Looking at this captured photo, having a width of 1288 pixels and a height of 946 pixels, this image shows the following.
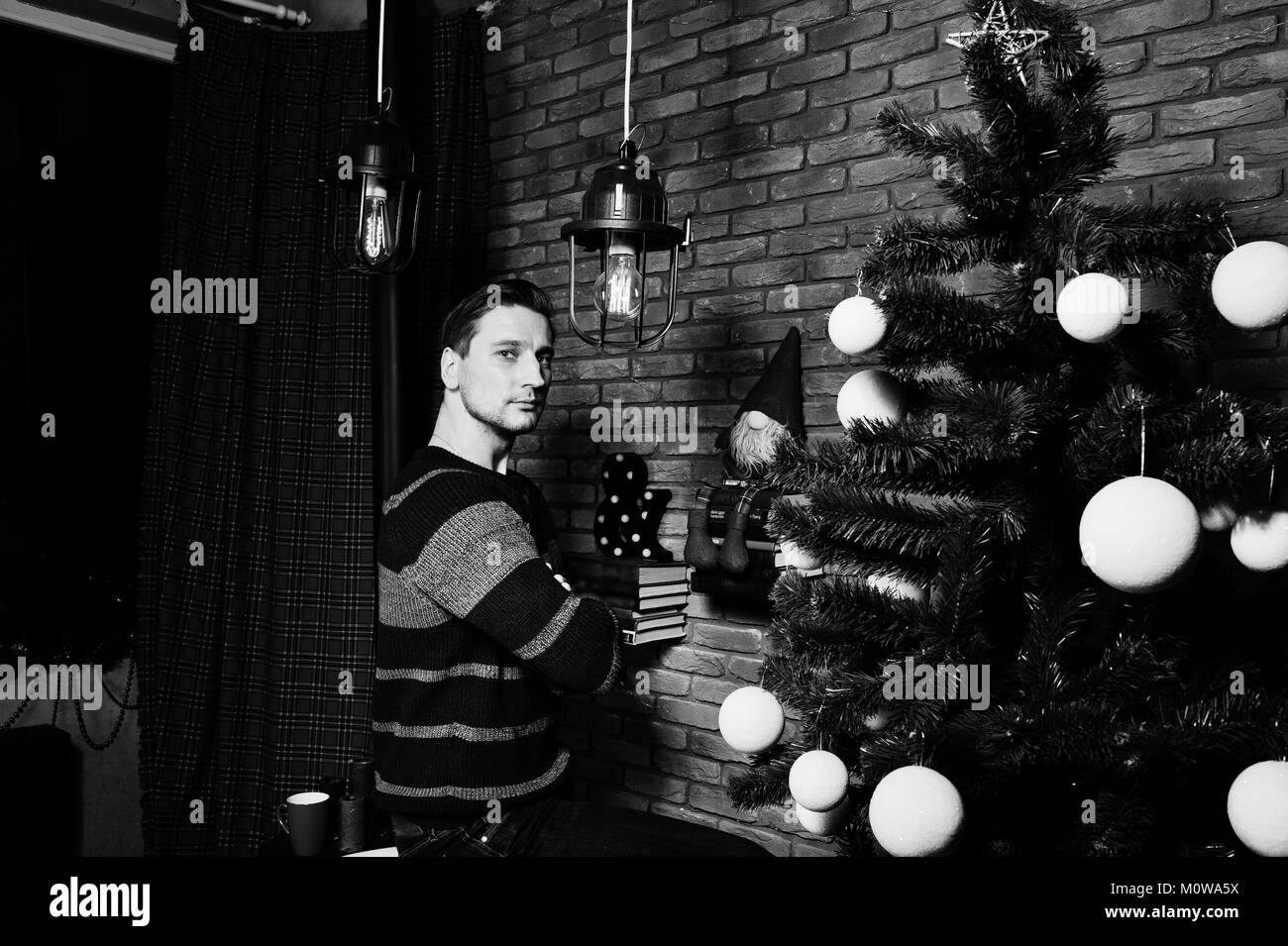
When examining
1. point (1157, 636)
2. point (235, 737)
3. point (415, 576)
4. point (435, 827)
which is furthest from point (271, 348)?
point (1157, 636)

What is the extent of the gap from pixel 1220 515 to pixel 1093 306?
268 mm

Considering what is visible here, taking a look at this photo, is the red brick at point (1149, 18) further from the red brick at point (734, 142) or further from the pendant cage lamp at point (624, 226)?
the pendant cage lamp at point (624, 226)

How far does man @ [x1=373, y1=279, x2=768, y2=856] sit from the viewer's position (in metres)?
1.60

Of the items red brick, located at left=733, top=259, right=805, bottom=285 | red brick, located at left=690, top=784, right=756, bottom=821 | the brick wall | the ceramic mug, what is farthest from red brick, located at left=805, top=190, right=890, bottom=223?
the ceramic mug

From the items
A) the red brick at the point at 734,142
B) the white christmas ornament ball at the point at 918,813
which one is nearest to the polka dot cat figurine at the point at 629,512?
the red brick at the point at 734,142

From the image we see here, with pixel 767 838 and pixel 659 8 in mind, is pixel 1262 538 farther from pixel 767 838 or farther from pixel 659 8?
pixel 659 8

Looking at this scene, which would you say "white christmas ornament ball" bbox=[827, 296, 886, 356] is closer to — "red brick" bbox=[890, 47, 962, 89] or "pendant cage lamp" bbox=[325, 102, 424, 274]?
"red brick" bbox=[890, 47, 962, 89]

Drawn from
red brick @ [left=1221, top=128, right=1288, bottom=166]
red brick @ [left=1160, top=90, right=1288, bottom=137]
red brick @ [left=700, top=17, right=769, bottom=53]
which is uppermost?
red brick @ [left=700, top=17, right=769, bottom=53]

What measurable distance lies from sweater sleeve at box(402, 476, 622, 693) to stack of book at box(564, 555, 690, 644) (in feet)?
2.35

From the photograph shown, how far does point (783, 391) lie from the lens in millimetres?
2217

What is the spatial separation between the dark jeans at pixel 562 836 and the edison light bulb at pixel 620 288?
961mm

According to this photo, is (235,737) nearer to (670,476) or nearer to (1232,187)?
(670,476)

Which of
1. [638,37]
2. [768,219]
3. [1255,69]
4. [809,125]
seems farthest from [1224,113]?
[638,37]

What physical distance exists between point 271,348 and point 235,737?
125cm
